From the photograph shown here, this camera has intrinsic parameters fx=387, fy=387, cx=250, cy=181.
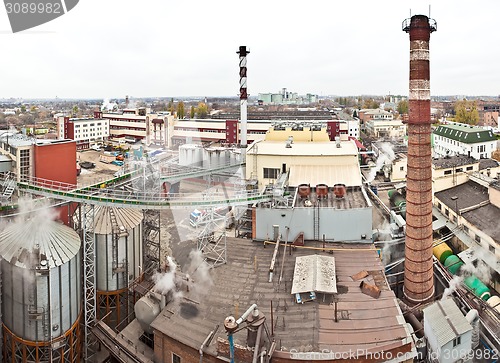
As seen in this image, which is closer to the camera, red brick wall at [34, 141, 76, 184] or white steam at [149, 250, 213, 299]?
white steam at [149, 250, 213, 299]

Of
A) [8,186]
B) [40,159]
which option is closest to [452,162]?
[40,159]

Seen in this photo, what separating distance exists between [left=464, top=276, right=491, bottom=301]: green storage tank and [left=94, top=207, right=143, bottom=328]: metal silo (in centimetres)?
1640

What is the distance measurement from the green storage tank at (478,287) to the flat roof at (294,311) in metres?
7.00

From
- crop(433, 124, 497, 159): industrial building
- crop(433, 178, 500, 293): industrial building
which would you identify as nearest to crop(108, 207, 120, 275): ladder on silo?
crop(433, 178, 500, 293): industrial building

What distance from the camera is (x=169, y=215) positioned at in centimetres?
3225

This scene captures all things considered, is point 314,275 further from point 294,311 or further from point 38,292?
point 38,292

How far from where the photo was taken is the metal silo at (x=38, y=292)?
43.6 ft

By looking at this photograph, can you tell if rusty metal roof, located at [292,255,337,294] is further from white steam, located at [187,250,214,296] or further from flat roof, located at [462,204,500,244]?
flat roof, located at [462,204,500,244]

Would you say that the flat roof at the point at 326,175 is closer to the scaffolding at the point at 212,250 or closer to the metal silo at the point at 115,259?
the scaffolding at the point at 212,250

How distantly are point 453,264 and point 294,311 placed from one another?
538 inches

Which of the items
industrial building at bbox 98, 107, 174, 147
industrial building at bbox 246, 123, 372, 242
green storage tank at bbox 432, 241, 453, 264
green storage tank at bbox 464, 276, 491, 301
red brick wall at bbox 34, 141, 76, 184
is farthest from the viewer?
industrial building at bbox 98, 107, 174, 147

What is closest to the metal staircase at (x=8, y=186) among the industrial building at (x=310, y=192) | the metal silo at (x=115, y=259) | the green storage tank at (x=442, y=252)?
the metal silo at (x=115, y=259)

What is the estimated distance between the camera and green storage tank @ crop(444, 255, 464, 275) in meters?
21.6

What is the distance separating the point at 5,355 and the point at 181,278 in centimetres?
719
